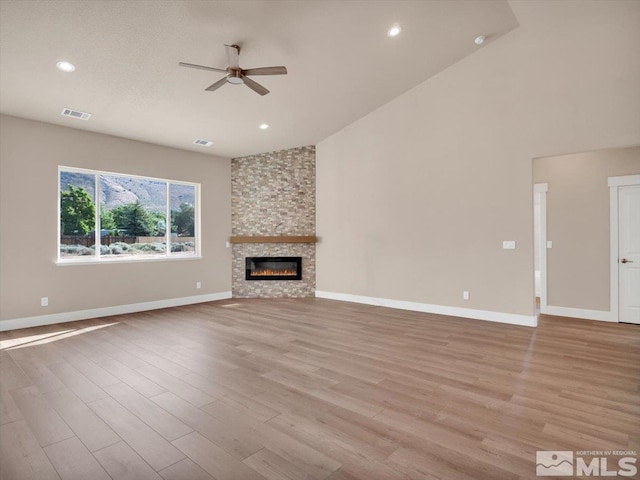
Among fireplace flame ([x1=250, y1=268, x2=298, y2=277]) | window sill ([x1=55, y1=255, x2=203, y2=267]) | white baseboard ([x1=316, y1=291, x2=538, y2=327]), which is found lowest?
white baseboard ([x1=316, y1=291, x2=538, y2=327])

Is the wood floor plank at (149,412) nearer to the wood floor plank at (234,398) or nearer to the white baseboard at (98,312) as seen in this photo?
the wood floor plank at (234,398)

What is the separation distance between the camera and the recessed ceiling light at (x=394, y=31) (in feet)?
14.1

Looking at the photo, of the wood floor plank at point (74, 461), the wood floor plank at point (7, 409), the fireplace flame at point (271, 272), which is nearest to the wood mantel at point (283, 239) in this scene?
the fireplace flame at point (271, 272)

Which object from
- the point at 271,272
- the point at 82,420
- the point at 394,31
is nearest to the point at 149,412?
the point at 82,420

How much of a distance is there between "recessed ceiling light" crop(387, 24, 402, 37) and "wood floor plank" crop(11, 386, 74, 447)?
16.9ft

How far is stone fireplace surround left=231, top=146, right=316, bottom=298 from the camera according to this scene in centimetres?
751

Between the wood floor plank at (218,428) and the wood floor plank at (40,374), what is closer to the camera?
the wood floor plank at (218,428)

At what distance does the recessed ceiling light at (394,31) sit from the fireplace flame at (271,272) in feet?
16.0

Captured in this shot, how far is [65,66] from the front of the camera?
395 cm

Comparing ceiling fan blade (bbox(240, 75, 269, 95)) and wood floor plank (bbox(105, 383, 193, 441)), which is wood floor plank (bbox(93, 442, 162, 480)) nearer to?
wood floor plank (bbox(105, 383, 193, 441))

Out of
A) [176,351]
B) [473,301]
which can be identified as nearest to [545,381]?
[473,301]

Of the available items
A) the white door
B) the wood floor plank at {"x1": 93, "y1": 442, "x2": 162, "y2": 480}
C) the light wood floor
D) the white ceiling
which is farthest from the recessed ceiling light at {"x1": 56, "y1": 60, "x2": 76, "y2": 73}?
the white door

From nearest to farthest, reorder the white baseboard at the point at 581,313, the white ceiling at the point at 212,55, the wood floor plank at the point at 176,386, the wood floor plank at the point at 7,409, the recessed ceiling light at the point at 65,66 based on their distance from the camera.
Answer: the wood floor plank at the point at 7,409
the wood floor plank at the point at 176,386
the white ceiling at the point at 212,55
the recessed ceiling light at the point at 65,66
the white baseboard at the point at 581,313

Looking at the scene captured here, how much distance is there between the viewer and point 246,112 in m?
5.62
